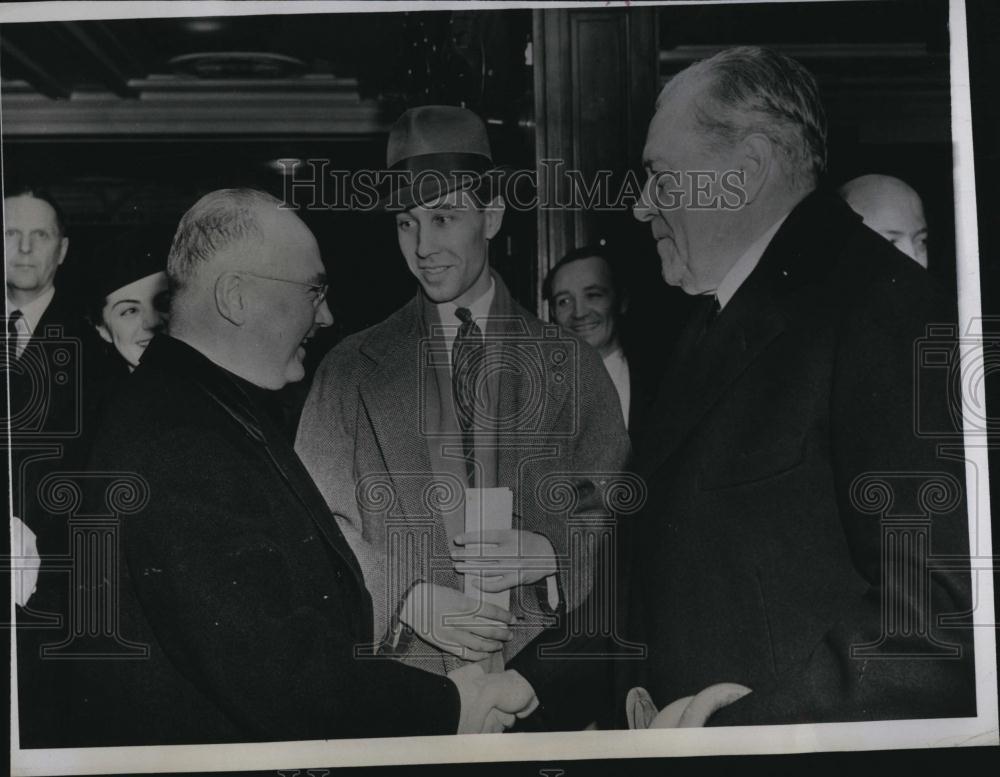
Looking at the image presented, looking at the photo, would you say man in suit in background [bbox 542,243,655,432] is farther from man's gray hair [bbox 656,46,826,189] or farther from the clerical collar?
man's gray hair [bbox 656,46,826,189]

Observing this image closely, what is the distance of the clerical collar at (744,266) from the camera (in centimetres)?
206

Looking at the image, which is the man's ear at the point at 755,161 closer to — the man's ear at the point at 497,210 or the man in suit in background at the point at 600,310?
the man in suit in background at the point at 600,310

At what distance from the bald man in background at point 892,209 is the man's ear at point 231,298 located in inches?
46.8

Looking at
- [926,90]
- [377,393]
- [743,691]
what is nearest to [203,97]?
[377,393]

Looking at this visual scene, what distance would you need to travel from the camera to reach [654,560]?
2041 millimetres

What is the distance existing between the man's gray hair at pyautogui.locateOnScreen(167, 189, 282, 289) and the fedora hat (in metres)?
0.24

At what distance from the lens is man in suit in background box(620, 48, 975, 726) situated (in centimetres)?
201

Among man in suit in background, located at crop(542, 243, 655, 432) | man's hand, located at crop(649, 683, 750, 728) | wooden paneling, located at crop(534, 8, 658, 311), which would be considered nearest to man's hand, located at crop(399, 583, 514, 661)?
man's hand, located at crop(649, 683, 750, 728)

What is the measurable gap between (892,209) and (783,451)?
1.75ft

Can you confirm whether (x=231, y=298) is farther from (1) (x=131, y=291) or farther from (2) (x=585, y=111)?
(2) (x=585, y=111)

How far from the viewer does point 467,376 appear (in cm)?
207

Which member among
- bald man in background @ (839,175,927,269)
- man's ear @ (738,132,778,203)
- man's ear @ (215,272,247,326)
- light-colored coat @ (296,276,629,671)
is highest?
man's ear @ (738,132,778,203)

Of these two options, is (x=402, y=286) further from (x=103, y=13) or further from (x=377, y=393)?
(x=103, y=13)

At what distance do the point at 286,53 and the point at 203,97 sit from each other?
18 cm
